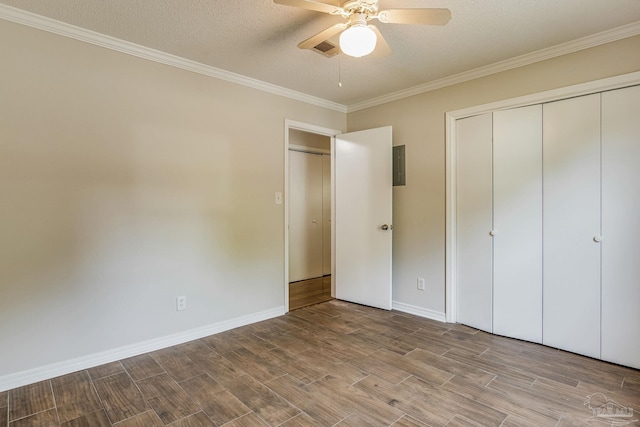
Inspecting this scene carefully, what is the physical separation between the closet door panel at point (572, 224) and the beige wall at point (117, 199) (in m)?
2.55

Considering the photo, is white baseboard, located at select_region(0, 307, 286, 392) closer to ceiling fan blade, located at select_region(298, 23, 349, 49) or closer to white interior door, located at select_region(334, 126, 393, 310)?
white interior door, located at select_region(334, 126, 393, 310)

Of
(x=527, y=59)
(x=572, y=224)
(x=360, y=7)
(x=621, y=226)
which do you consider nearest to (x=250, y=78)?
(x=360, y=7)

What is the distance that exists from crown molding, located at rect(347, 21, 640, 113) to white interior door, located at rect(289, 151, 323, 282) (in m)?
1.79

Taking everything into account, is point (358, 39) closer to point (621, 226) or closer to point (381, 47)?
point (381, 47)

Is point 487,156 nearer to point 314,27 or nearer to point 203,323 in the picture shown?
point 314,27

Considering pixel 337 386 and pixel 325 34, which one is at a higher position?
pixel 325 34

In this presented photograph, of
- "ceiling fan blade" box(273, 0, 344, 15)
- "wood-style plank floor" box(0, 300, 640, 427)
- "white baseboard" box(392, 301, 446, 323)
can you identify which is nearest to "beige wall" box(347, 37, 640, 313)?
"white baseboard" box(392, 301, 446, 323)

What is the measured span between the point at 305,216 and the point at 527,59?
351 centimetres

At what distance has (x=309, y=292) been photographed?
4.43 metres

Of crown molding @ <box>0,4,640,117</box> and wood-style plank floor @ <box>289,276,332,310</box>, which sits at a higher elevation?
crown molding @ <box>0,4,640,117</box>

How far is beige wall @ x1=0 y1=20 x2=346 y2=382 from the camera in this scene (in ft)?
6.92

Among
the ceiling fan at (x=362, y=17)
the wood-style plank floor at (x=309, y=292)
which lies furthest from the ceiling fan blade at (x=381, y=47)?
the wood-style plank floor at (x=309, y=292)

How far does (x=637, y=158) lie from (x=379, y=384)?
7.85 feet

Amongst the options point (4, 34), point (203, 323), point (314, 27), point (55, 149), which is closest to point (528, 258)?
point (314, 27)
